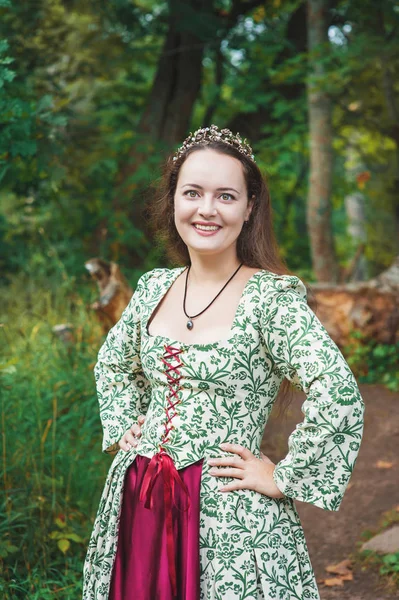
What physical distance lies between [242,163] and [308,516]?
2.84 meters

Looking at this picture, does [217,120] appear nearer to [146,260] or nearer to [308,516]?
[146,260]

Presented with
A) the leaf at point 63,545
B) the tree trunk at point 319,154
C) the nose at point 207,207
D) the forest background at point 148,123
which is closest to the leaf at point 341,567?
the leaf at point 63,545

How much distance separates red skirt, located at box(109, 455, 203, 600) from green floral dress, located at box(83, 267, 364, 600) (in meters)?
0.03

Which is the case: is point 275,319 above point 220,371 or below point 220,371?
above

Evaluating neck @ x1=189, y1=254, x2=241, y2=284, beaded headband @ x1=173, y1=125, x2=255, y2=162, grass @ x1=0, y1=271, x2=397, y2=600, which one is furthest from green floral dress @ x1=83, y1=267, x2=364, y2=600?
grass @ x1=0, y1=271, x2=397, y2=600

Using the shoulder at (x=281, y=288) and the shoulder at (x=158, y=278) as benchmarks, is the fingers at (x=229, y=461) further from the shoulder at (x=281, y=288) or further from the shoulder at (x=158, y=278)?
the shoulder at (x=158, y=278)

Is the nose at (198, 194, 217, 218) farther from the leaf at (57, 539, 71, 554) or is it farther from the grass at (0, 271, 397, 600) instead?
the leaf at (57, 539, 71, 554)

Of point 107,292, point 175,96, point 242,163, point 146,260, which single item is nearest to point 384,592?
point 242,163

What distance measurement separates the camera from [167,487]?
1.97 m

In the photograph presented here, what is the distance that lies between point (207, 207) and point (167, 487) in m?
0.78

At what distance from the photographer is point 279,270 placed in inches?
85.0

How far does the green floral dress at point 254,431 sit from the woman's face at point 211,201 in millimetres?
160

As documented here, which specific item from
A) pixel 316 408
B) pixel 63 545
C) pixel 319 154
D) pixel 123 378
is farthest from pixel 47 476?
pixel 319 154

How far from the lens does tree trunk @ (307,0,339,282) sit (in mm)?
6660
